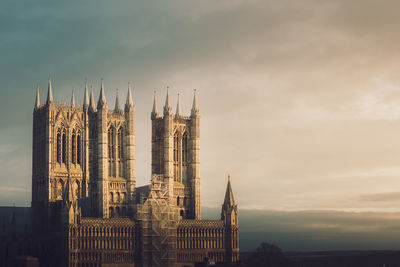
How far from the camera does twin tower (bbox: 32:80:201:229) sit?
539 feet

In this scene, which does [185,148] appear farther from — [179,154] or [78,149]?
[78,149]

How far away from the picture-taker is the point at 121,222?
522 feet

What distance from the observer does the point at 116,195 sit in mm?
164250

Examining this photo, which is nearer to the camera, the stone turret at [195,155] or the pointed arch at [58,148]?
the stone turret at [195,155]

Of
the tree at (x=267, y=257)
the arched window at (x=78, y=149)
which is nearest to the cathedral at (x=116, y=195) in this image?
the arched window at (x=78, y=149)

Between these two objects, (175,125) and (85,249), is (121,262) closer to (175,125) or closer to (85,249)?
(85,249)

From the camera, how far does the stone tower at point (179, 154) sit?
170 meters

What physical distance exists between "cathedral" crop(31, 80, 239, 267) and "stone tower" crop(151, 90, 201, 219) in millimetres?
217

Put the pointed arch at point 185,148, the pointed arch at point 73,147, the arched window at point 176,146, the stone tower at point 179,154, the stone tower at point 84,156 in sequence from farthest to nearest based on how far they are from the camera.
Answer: the pointed arch at point 73,147 < the pointed arch at point 185,148 < the arched window at point 176,146 < the stone tower at point 179,154 < the stone tower at point 84,156

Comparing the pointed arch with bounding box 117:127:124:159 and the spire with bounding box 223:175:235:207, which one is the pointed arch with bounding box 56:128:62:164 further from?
the spire with bounding box 223:175:235:207

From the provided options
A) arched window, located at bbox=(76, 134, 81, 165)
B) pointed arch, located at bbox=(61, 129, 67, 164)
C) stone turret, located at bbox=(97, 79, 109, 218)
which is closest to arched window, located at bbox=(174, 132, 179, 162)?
stone turret, located at bbox=(97, 79, 109, 218)

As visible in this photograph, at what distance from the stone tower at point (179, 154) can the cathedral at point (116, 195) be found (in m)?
0.22

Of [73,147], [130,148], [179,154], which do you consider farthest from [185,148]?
[73,147]

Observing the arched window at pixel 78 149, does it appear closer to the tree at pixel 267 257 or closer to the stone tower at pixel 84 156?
the stone tower at pixel 84 156
